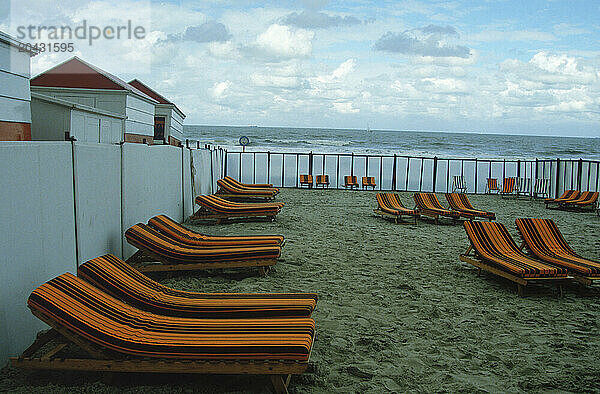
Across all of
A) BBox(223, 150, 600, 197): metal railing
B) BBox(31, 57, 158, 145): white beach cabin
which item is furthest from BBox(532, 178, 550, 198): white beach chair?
BBox(31, 57, 158, 145): white beach cabin

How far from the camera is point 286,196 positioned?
56.4 feet

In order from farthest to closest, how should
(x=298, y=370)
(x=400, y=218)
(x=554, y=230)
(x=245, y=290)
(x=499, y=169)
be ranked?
(x=499, y=169), (x=400, y=218), (x=554, y=230), (x=245, y=290), (x=298, y=370)

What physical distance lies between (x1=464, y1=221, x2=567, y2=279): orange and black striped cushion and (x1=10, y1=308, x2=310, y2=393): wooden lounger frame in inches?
149

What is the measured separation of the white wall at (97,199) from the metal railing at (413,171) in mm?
11832

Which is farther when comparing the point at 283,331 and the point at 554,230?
the point at 554,230

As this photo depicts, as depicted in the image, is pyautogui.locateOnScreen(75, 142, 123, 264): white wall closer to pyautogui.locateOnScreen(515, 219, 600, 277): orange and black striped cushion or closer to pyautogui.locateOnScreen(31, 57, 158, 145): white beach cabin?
pyautogui.locateOnScreen(515, 219, 600, 277): orange and black striped cushion

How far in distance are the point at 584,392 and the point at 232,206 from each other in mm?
8298

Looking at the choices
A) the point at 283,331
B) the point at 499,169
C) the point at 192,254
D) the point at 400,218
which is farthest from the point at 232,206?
the point at 499,169

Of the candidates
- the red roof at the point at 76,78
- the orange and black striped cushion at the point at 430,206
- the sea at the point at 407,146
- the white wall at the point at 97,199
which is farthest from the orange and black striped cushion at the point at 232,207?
the sea at the point at 407,146

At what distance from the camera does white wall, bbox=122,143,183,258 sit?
670 cm

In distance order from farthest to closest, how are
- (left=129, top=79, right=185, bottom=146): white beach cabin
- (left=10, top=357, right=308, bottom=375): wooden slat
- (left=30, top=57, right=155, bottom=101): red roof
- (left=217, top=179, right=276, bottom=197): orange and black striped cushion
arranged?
(left=129, top=79, right=185, bottom=146): white beach cabin
(left=217, top=179, right=276, bottom=197): orange and black striped cushion
(left=30, top=57, right=155, bottom=101): red roof
(left=10, top=357, right=308, bottom=375): wooden slat

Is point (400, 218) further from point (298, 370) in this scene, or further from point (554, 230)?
point (298, 370)

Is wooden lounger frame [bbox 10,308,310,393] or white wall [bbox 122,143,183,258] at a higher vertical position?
white wall [bbox 122,143,183,258]

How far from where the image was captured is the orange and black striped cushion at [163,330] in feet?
11.1
